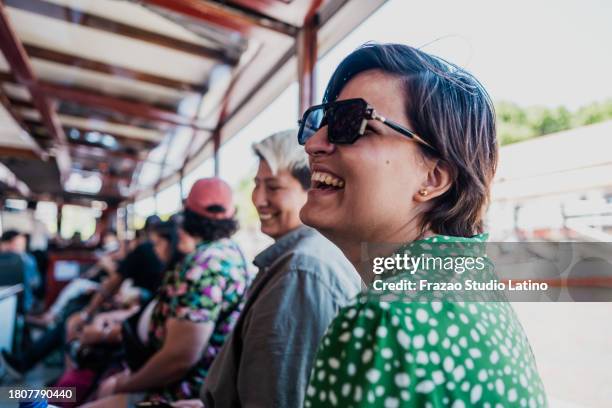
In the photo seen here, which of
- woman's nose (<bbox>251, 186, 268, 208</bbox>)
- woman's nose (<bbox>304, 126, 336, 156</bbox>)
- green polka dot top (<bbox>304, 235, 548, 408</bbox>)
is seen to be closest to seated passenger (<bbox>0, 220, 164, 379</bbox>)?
woman's nose (<bbox>251, 186, 268, 208</bbox>)

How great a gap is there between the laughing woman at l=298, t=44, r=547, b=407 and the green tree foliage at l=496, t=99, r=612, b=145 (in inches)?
15.2

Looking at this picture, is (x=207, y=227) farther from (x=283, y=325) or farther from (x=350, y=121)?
(x=350, y=121)

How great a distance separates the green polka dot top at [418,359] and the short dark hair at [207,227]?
5.60 feet

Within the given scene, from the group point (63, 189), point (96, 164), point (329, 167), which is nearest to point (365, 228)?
point (329, 167)

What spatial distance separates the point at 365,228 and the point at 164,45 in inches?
113

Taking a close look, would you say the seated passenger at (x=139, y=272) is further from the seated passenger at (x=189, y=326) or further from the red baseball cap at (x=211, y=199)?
the seated passenger at (x=189, y=326)

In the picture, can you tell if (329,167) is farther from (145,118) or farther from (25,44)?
(145,118)

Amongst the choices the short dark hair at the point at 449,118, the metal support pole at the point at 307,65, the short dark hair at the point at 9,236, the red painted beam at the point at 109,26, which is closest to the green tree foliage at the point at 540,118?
the short dark hair at the point at 449,118

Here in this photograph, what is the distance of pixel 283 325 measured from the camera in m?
1.08

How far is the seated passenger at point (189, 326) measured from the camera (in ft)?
5.49

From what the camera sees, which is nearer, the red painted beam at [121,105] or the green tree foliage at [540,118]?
the green tree foliage at [540,118]

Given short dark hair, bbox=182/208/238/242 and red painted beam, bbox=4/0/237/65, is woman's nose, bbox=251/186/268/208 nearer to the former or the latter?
short dark hair, bbox=182/208/238/242

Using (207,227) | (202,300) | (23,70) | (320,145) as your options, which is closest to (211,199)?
(207,227)

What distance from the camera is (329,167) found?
866mm
